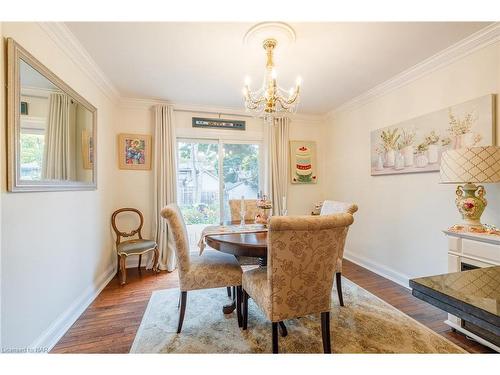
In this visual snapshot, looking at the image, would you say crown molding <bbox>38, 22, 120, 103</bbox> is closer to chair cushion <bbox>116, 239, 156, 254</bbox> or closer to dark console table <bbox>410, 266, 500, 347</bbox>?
chair cushion <bbox>116, 239, 156, 254</bbox>

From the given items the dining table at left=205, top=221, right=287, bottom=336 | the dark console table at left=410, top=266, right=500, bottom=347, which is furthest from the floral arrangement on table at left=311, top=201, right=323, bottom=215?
the dark console table at left=410, top=266, right=500, bottom=347

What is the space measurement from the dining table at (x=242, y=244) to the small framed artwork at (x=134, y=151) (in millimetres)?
2128

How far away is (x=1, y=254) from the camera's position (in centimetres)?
128

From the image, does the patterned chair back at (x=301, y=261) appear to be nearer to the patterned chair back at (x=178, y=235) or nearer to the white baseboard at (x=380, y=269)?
the patterned chair back at (x=178, y=235)

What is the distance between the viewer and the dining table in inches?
63.6

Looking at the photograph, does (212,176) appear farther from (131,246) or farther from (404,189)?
(404,189)

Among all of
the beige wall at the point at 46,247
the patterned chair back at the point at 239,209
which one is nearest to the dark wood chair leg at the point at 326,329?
the patterned chair back at the point at 239,209

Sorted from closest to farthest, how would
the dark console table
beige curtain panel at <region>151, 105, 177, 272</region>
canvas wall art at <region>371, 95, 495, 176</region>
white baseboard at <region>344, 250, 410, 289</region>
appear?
1. the dark console table
2. canvas wall art at <region>371, 95, 495, 176</region>
3. white baseboard at <region>344, 250, 410, 289</region>
4. beige curtain panel at <region>151, 105, 177, 272</region>

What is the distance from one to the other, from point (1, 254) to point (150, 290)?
161 cm
